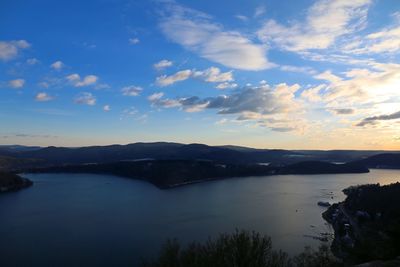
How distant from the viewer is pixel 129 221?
27984mm

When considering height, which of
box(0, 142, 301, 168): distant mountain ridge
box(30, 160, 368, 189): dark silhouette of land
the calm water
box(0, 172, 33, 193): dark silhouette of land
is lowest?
the calm water

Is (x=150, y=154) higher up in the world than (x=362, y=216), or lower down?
higher up

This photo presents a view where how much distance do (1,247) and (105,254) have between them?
6.05 meters

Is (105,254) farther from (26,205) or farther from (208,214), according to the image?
(26,205)

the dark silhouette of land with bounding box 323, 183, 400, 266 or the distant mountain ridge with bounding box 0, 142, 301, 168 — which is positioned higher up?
the distant mountain ridge with bounding box 0, 142, 301, 168

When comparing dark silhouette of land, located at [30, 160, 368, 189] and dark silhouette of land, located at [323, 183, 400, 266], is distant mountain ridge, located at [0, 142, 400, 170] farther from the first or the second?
dark silhouette of land, located at [323, 183, 400, 266]

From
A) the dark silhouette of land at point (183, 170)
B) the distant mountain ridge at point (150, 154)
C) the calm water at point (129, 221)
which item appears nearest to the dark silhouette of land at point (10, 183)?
the calm water at point (129, 221)

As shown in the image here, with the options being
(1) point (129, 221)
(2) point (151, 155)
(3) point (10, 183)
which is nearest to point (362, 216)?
(1) point (129, 221)

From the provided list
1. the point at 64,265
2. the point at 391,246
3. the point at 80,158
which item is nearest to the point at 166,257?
the point at 391,246

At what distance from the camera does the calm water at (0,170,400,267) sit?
62.9ft

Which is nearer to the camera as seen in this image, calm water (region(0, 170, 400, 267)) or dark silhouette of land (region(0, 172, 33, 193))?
calm water (region(0, 170, 400, 267))

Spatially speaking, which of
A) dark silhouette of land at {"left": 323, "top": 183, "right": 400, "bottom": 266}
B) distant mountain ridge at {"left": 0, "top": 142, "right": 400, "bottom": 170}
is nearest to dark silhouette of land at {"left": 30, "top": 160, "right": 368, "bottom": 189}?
distant mountain ridge at {"left": 0, "top": 142, "right": 400, "bottom": 170}

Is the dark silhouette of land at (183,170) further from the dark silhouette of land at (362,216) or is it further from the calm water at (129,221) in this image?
the dark silhouette of land at (362,216)

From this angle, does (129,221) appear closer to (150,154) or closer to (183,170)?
(183,170)
